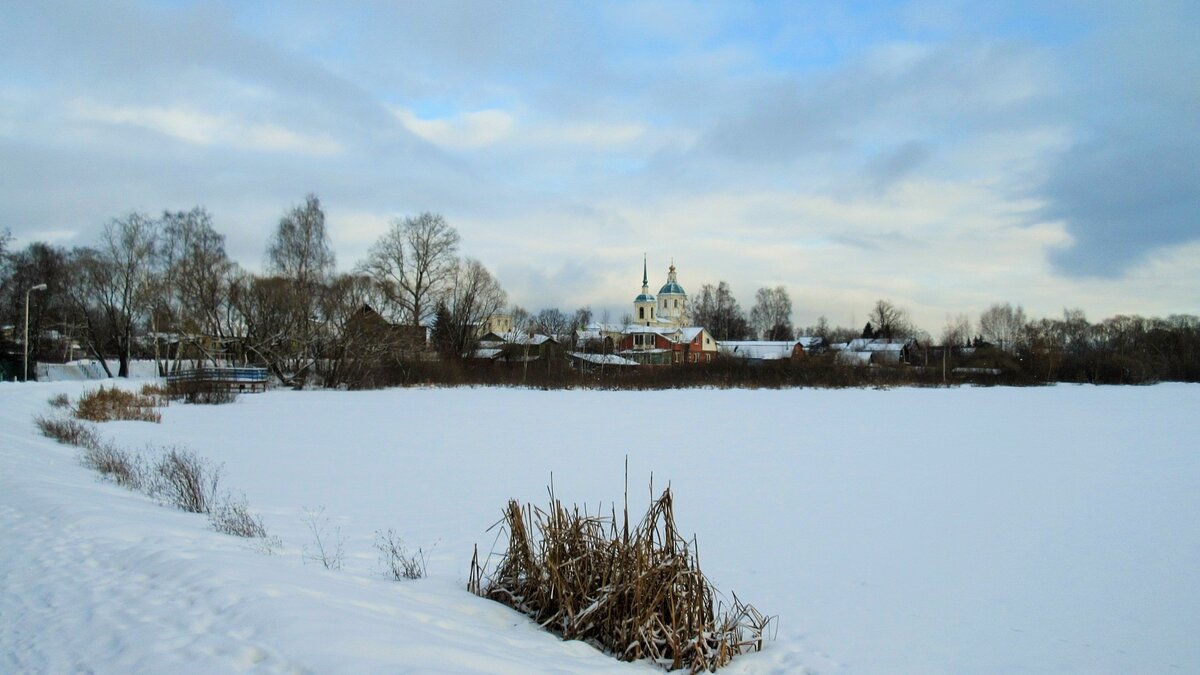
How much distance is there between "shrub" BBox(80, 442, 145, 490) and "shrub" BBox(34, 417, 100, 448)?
108cm

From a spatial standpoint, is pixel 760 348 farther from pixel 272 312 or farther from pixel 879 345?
pixel 272 312

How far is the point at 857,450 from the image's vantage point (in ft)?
50.2

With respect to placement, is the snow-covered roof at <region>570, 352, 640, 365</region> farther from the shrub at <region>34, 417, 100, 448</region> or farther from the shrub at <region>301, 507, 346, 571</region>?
the shrub at <region>301, 507, 346, 571</region>

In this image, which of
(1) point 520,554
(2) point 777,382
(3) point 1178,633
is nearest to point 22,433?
(1) point 520,554

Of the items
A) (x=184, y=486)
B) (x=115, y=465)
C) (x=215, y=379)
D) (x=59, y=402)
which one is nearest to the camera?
(x=184, y=486)

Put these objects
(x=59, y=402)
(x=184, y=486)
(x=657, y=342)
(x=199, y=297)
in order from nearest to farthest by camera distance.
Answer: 1. (x=184, y=486)
2. (x=59, y=402)
3. (x=199, y=297)
4. (x=657, y=342)

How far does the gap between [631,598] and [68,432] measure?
46.4 ft

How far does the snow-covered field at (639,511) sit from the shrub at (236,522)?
33 cm

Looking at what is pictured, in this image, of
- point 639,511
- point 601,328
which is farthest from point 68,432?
point 601,328

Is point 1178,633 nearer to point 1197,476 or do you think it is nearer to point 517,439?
point 1197,476

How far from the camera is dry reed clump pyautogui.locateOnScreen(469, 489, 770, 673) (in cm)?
491

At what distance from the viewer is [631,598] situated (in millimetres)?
5141

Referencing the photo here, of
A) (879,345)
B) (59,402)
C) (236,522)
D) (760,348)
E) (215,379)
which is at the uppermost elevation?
(879,345)

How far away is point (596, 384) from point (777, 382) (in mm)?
10829
